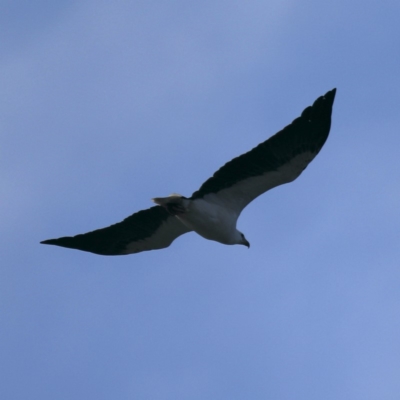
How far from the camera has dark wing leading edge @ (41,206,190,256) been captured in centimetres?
1966

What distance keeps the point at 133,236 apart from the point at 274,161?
3730 millimetres

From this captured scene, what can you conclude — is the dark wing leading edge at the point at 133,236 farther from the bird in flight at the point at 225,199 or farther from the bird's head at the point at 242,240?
the bird's head at the point at 242,240

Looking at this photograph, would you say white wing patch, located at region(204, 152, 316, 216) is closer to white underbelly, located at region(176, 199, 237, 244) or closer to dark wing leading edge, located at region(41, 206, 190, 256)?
white underbelly, located at region(176, 199, 237, 244)

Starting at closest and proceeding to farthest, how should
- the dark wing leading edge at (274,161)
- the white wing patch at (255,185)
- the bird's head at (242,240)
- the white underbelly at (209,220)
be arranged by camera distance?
the dark wing leading edge at (274,161), the white wing patch at (255,185), the white underbelly at (209,220), the bird's head at (242,240)

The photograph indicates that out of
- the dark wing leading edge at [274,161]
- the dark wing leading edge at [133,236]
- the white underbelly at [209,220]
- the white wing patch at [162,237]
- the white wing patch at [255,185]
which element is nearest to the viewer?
the dark wing leading edge at [274,161]

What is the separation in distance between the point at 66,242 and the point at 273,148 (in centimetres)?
519

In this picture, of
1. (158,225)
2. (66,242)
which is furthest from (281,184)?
(66,242)

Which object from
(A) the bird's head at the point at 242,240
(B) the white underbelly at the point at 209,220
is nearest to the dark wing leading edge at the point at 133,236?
(B) the white underbelly at the point at 209,220

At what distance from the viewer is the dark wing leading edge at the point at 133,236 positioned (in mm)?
19658

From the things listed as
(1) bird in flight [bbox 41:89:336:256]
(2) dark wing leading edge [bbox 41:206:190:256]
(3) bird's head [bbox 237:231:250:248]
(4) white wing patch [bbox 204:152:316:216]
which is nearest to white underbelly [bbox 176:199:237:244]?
(1) bird in flight [bbox 41:89:336:256]

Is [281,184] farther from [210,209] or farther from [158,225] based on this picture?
[158,225]

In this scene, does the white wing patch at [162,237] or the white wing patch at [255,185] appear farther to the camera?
the white wing patch at [162,237]

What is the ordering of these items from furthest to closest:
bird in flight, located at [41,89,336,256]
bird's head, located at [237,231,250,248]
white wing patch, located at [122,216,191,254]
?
→ bird's head, located at [237,231,250,248]
white wing patch, located at [122,216,191,254]
bird in flight, located at [41,89,336,256]

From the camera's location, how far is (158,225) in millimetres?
19781
